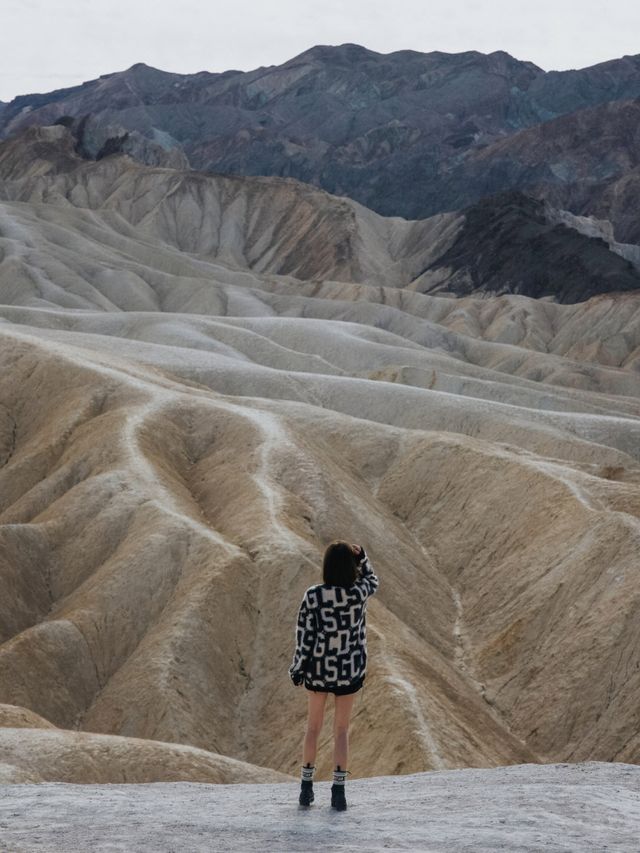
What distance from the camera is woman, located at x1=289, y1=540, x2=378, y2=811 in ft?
38.9

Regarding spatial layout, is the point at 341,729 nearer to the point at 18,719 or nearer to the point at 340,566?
the point at 340,566

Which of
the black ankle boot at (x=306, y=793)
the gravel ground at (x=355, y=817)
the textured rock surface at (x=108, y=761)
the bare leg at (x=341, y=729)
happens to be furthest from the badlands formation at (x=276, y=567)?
the bare leg at (x=341, y=729)

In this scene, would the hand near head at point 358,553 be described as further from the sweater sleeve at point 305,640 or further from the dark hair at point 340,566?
the sweater sleeve at point 305,640

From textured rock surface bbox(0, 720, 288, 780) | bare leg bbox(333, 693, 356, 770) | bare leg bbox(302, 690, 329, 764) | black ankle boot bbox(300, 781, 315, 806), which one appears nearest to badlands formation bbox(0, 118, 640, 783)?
textured rock surface bbox(0, 720, 288, 780)

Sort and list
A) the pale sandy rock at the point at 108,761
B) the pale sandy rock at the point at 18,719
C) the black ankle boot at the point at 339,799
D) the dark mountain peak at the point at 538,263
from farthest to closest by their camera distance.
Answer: the dark mountain peak at the point at 538,263, the pale sandy rock at the point at 18,719, the pale sandy rock at the point at 108,761, the black ankle boot at the point at 339,799

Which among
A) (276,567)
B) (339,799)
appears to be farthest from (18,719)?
(339,799)

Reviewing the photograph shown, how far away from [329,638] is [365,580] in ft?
2.36

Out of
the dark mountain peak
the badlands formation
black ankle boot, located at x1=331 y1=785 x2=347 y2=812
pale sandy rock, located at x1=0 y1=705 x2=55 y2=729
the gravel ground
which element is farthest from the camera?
the dark mountain peak

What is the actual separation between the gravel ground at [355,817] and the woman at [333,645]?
81 cm

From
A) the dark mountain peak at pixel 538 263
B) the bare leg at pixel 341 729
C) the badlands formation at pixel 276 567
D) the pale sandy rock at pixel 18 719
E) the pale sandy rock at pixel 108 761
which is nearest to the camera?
the bare leg at pixel 341 729

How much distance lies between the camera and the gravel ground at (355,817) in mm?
10383

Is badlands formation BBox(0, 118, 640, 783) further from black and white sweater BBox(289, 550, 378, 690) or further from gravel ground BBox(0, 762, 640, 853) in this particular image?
black and white sweater BBox(289, 550, 378, 690)

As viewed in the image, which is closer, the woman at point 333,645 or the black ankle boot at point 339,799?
the black ankle boot at point 339,799

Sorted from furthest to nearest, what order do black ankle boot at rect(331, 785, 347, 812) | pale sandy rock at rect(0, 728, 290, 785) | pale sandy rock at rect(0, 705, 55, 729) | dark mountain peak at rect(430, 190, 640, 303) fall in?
dark mountain peak at rect(430, 190, 640, 303) < pale sandy rock at rect(0, 705, 55, 729) < pale sandy rock at rect(0, 728, 290, 785) < black ankle boot at rect(331, 785, 347, 812)
